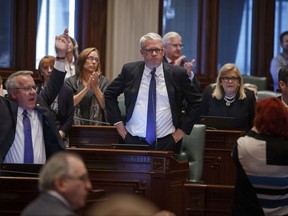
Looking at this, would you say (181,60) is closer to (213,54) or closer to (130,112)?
(130,112)

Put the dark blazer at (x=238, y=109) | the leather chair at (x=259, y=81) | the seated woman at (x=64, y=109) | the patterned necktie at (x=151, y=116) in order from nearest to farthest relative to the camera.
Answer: the patterned necktie at (x=151, y=116)
the seated woman at (x=64, y=109)
the dark blazer at (x=238, y=109)
the leather chair at (x=259, y=81)

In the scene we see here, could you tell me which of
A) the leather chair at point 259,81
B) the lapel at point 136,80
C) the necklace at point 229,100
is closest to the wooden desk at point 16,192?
the lapel at point 136,80

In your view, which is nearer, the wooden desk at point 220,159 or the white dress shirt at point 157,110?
the white dress shirt at point 157,110

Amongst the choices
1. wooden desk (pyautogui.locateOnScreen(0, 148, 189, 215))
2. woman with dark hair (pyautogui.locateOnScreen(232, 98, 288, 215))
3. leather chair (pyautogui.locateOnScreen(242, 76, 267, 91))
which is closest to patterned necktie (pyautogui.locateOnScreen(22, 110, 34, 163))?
wooden desk (pyautogui.locateOnScreen(0, 148, 189, 215))

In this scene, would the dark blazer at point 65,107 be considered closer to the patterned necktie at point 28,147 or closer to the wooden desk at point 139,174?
the wooden desk at point 139,174

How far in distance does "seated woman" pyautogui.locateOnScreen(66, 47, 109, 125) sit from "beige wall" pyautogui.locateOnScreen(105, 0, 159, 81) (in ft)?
7.64

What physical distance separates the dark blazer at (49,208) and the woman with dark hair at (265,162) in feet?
6.41

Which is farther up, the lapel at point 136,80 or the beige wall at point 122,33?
the beige wall at point 122,33

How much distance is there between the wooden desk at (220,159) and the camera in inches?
349

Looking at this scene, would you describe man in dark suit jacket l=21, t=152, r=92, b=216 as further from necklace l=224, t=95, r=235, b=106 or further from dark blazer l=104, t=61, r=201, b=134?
necklace l=224, t=95, r=235, b=106

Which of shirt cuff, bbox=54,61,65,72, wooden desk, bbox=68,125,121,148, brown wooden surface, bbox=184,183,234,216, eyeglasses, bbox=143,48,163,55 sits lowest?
brown wooden surface, bbox=184,183,234,216

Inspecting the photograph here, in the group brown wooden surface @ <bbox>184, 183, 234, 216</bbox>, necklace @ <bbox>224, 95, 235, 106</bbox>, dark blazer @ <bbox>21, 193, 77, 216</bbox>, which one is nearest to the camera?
dark blazer @ <bbox>21, 193, 77, 216</bbox>

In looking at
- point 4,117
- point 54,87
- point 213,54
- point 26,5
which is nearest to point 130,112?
point 54,87

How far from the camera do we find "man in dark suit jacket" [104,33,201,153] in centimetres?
777
